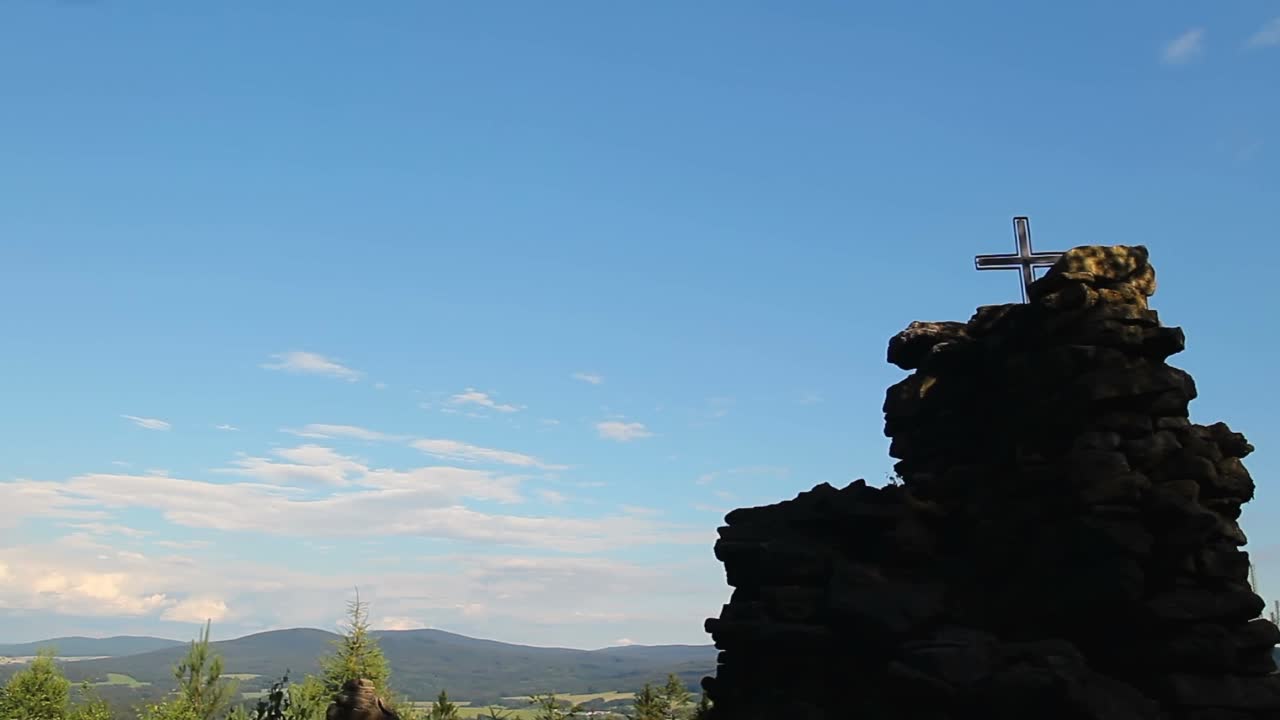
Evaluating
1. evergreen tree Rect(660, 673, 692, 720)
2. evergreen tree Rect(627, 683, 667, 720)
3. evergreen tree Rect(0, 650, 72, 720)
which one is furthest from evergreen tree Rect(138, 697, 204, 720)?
evergreen tree Rect(660, 673, 692, 720)

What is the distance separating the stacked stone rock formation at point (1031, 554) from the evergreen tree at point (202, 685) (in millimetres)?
43091

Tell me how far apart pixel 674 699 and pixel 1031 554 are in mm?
36674

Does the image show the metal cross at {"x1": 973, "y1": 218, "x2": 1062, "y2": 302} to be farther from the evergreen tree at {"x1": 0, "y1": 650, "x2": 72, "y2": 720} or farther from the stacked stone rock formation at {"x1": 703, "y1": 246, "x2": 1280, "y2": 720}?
the evergreen tree at {"x1": 0, "y1": 650, "x2": 72, "y2": 720}

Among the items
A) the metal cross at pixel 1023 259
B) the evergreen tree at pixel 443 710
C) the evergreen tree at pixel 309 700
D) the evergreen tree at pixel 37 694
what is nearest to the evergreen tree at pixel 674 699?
the evergreen tree at pixel 443 710

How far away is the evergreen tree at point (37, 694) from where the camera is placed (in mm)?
71750

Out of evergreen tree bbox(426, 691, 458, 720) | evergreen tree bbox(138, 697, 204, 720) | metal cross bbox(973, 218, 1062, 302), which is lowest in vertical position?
evergreen tree bbox(138, 697, 204, 720)

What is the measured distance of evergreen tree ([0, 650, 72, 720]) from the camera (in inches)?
2825

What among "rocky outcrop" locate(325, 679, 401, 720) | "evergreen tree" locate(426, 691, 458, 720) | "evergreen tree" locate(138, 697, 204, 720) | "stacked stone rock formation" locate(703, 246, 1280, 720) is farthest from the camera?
"evergreen tree" locate(138, 697, 204, 720)

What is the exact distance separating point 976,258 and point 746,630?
1449 centimetres

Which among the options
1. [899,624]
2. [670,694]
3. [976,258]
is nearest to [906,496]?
[899,624]

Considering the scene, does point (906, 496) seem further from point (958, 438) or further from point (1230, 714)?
point (1230, 714)

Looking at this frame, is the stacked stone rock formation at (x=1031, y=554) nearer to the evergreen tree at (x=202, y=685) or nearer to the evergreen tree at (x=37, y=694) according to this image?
the evergreen tree at (x=202, y=685)

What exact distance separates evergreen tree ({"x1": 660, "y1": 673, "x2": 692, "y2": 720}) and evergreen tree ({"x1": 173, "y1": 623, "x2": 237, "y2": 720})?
83.3ft

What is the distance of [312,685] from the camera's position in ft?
207
